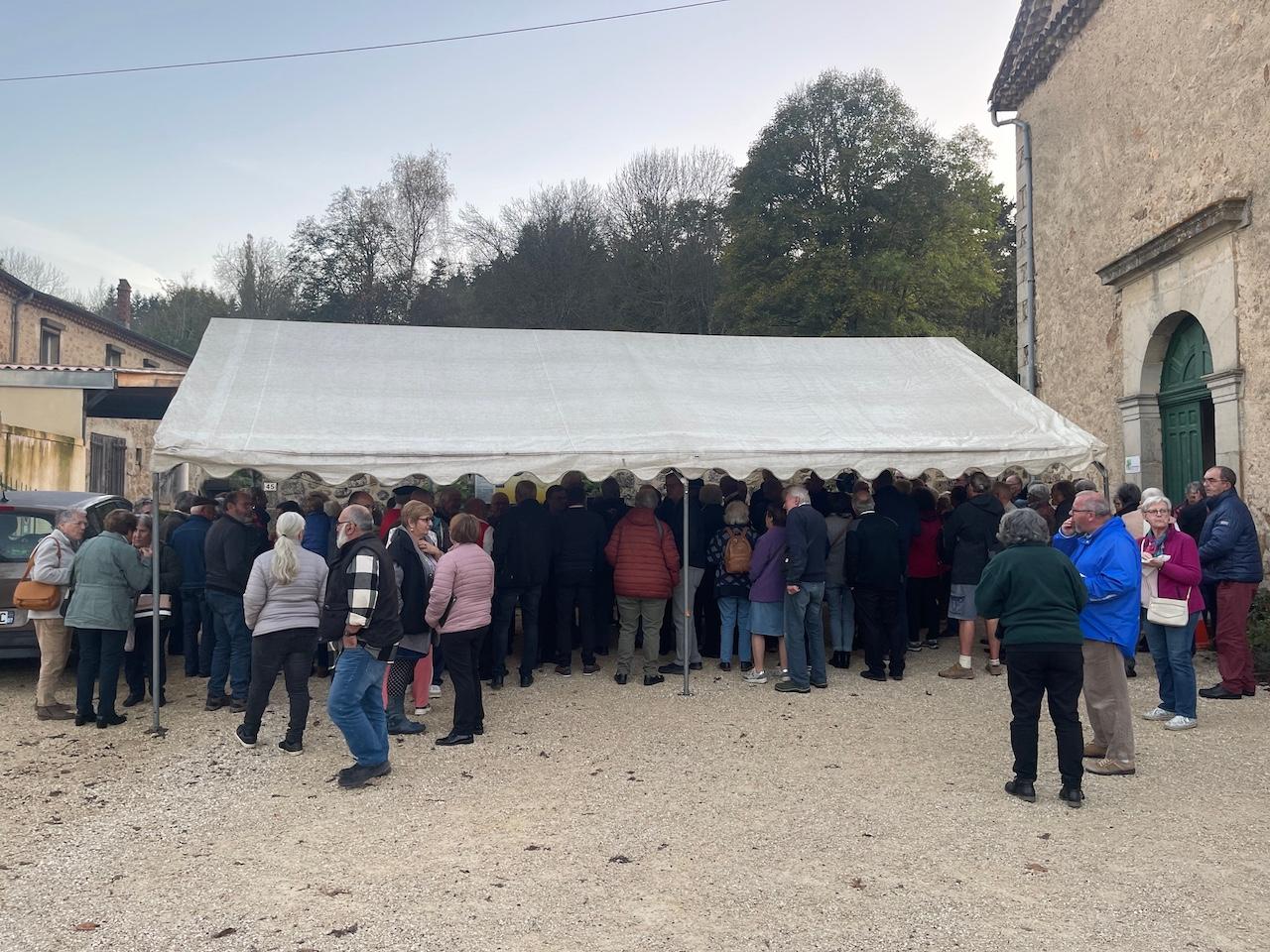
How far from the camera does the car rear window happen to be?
24.1ft

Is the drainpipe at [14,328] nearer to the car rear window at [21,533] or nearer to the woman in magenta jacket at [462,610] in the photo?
the car rear window at [21,533]

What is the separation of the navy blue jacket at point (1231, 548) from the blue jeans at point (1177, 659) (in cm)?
65

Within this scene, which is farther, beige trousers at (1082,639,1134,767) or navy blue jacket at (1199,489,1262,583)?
navy blue jacket at (1199,489,1262,583)

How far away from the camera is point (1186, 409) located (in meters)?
10.5

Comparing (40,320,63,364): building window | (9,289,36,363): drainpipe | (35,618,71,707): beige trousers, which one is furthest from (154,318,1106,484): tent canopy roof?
(40,320,63,364): building window

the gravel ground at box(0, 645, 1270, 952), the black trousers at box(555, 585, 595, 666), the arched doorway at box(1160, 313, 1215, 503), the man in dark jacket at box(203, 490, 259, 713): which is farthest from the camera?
the arched doorway at box(1160, 313, 1215, 503)

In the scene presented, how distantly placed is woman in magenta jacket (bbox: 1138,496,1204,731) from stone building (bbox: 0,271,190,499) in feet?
43.8

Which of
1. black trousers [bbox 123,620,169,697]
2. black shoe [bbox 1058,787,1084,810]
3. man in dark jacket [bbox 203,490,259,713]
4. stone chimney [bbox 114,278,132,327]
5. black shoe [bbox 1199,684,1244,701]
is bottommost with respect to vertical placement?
black shoe [bbox 1058,787,1084,810]

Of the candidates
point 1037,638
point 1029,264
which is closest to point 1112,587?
point 1037,638

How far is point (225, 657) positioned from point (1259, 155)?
10.1 m

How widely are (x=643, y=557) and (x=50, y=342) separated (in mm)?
25995

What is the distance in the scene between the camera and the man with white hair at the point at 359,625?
193 inches

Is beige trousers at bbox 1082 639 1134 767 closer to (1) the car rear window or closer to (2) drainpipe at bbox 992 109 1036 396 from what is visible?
(1) the car rear window

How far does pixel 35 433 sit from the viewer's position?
15.4 meters
